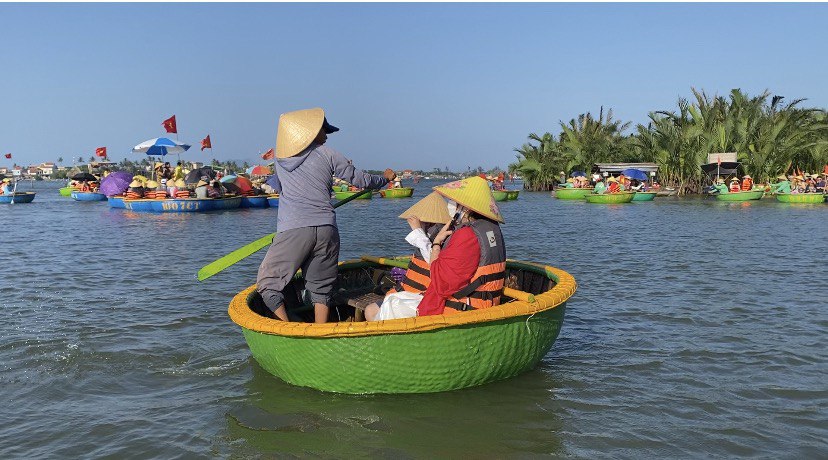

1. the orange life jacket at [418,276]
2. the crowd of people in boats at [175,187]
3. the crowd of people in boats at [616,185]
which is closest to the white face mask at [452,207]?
the orange life jacket at [418,276]

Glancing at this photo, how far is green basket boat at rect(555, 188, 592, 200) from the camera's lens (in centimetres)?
4300

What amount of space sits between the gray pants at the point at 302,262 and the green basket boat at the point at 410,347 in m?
0.30

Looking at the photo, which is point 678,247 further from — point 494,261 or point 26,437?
point 26,437

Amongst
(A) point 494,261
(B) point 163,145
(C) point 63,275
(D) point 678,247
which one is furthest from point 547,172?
(A) point 494,261

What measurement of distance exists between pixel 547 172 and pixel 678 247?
4665 centimetres

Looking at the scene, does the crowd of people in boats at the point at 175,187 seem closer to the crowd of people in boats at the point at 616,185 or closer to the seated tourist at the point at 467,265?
the crowd of people in boats at the point at 616,185

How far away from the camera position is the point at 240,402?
4.99m

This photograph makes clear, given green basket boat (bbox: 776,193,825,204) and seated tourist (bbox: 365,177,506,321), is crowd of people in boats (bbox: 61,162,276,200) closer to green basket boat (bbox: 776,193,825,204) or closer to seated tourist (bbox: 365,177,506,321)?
seated tourist (bbox: 365,177,506,321)

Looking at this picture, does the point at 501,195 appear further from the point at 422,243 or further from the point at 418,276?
the point at 422,243

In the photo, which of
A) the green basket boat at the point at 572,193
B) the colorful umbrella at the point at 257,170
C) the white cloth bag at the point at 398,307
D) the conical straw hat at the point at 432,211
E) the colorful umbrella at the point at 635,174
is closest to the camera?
the white cloth bag at the point at 398,307

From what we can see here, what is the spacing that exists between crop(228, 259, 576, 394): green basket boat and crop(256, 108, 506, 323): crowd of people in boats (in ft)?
1.01

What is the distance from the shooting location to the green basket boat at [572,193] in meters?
43.0

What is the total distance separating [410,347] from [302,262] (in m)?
1.28

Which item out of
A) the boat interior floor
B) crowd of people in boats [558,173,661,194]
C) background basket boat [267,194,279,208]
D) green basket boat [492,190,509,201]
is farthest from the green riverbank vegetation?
the boat interior floor
